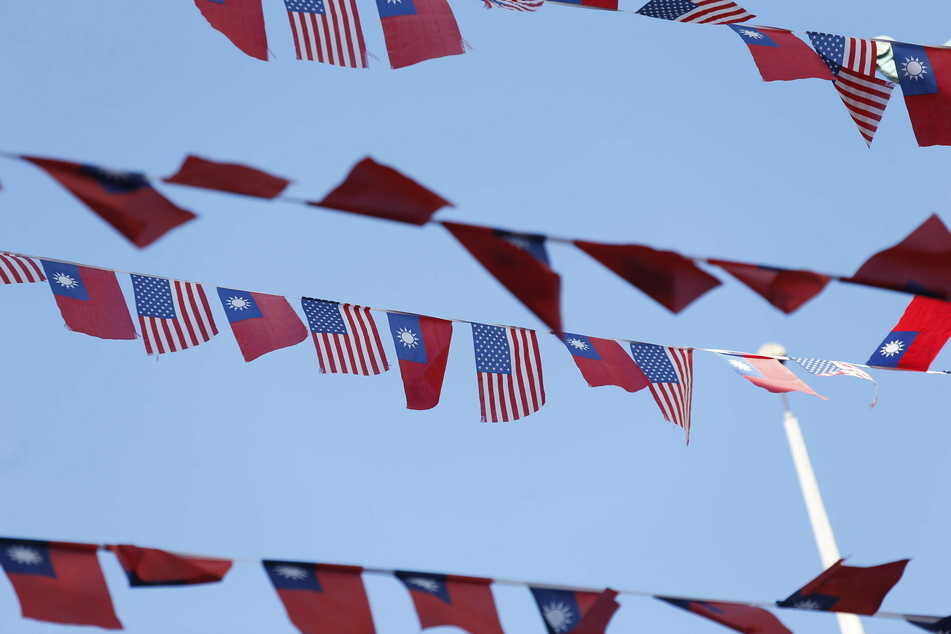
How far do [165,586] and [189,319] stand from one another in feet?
9.77

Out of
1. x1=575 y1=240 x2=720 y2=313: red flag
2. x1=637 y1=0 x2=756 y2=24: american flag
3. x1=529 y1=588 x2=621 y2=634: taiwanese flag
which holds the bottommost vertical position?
x1=529 y1=588 x2=621 y2=634: taiwanese flag

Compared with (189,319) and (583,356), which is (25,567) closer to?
(189,319)

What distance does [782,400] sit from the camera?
12.9m

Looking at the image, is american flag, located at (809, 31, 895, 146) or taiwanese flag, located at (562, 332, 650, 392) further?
taiwanese flag, located at (562, 332, 650, 392)

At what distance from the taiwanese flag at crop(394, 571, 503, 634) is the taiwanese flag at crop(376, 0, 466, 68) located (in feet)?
10.8

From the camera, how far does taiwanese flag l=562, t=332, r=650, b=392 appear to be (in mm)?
6926

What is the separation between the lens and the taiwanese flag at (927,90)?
232 inches

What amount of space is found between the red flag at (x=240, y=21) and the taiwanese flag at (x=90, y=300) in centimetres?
241

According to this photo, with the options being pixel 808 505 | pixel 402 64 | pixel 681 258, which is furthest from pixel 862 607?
pixel 808 505

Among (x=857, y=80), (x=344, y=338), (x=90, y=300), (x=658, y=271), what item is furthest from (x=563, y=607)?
(x=90, y=300)

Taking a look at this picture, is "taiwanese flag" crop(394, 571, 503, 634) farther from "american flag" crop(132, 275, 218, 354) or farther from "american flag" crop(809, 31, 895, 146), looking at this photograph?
"american flag" crop(809, 31, 895, 146)

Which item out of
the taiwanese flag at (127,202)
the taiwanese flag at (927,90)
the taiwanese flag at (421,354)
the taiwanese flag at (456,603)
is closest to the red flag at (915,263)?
the taiwanese flag at (456,603)

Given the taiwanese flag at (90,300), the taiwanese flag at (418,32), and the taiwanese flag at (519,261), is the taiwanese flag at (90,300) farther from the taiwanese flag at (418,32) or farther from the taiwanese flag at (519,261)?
the taiwanese flag at (519,261)

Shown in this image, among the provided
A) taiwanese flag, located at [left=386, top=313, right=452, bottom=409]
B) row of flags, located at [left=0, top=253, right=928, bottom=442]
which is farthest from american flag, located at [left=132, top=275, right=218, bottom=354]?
taiwanese flag, located at [left=386, top=313, right=452, bottom=409]
